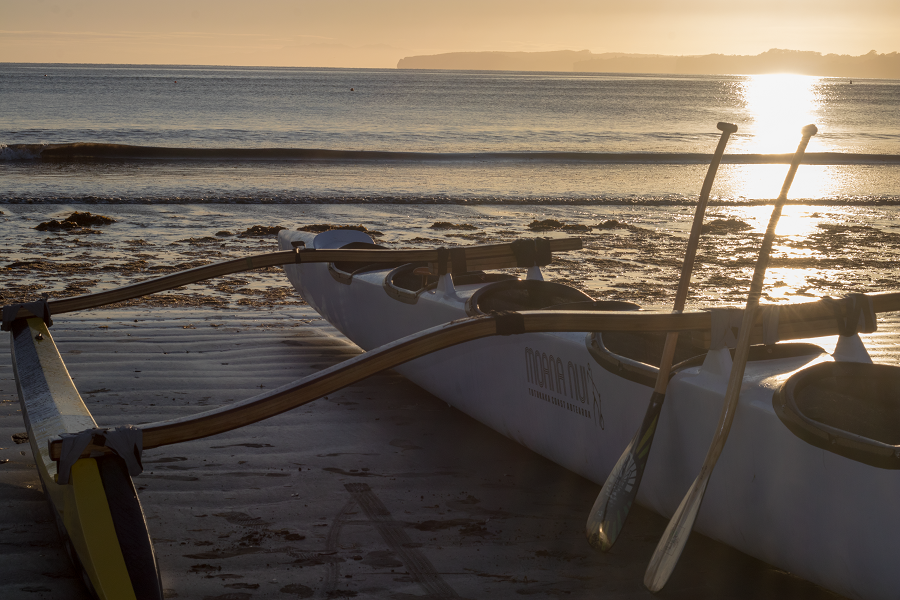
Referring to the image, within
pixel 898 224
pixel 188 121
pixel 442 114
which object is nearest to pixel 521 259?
pixel 898 224

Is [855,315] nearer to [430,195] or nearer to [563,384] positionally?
[563,384]

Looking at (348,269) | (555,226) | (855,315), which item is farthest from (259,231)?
(855,315)

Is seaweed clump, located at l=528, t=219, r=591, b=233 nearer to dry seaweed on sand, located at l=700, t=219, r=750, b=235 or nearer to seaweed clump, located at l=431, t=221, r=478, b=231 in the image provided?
seaweed clump, located at l=431, t=221, r=478, b=231

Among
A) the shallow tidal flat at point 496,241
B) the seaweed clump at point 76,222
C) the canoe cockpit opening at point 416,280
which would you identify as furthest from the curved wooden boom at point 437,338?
the seaweed clump at point 76,222

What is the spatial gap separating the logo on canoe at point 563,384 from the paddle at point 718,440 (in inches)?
22.0

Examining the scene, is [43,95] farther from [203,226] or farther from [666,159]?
[203,226]

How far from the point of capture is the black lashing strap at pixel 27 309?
3.23 metres

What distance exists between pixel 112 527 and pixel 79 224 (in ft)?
24.3

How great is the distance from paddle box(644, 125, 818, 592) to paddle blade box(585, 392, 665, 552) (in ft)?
0.67

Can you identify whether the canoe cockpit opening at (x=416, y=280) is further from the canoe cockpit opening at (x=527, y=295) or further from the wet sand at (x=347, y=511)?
the wet sand at (x=347, y=511)

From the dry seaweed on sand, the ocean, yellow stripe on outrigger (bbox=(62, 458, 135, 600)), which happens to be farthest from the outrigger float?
the dry seaweed on sand

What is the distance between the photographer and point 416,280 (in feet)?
14.0

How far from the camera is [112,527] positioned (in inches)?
67.4

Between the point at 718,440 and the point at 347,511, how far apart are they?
1.28 meters
